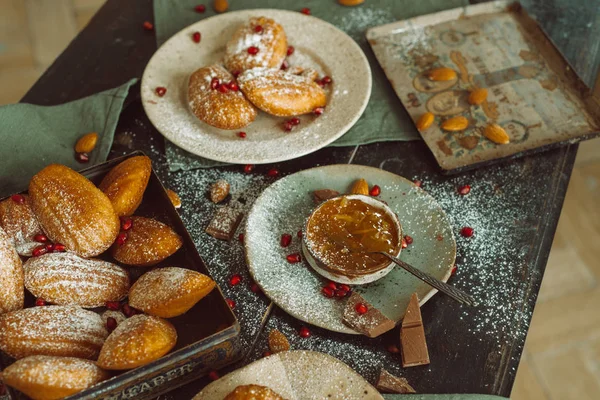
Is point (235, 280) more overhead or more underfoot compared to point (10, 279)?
more underfoot

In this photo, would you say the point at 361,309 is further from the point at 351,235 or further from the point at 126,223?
the point at 126,223

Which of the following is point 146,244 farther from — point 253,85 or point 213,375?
point 253,85

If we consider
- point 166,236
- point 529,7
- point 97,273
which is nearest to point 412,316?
point 166,236

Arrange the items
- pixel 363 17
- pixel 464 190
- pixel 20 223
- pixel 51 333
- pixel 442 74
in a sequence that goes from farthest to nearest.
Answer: pixel 363 17 → pixel 442 74 → pixel 464 190 → pixel 20 223 → pixel 51 333

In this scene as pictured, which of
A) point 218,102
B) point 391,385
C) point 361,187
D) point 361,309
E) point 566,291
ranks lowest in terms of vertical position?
point 566,291

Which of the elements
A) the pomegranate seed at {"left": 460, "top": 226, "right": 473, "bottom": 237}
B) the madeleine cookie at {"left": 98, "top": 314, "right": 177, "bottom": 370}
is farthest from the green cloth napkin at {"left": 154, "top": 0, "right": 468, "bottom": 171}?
the madeleine cookie at {"left": 98, "top": 314, "right": 177, "bottom": 370}

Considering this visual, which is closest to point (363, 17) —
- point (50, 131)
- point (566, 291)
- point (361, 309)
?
point (50, 131)

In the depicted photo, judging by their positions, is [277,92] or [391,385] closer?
[391,385]

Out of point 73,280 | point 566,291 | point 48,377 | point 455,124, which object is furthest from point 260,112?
point 566,291

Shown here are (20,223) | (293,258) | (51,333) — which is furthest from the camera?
(293,258)

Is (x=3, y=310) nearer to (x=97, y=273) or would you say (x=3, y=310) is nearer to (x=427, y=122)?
(x=97, y=273)
